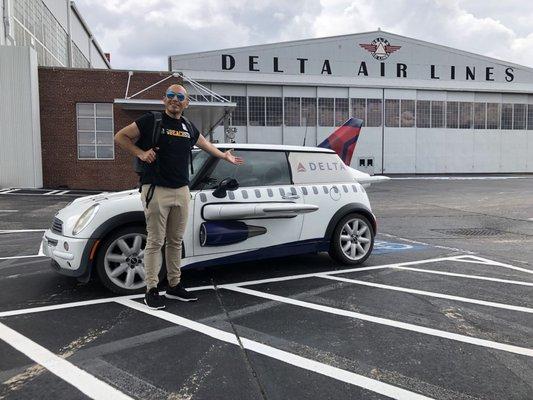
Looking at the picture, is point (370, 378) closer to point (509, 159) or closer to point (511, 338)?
point (511, 338)

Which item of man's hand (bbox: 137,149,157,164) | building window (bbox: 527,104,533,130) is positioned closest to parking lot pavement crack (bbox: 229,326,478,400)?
man's hand (bbox: 137,149,157,164)

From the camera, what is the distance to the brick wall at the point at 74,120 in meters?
21.6

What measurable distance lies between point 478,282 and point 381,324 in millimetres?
2156

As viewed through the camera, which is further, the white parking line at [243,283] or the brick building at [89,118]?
the brick building at [89,118]

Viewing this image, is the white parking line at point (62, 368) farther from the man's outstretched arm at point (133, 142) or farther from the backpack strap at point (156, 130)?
the backpack strap at point (156, 130)

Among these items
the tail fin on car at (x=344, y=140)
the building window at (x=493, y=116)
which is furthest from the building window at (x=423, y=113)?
the tail fin on car at (x=344, y=140)

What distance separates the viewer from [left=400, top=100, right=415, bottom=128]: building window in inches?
1473

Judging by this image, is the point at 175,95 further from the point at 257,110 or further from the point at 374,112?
the point at 374,112

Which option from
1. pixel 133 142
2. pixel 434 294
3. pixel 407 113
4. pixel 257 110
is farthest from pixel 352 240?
pixel 407 113

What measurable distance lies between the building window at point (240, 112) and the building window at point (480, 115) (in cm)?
1850

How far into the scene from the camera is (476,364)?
139 inches

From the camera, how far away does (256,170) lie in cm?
587

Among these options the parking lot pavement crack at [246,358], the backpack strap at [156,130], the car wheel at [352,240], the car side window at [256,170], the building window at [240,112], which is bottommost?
the parking lot pavement crack at [246,358]

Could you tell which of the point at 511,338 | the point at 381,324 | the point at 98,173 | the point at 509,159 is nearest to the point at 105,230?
the point at 381,324
